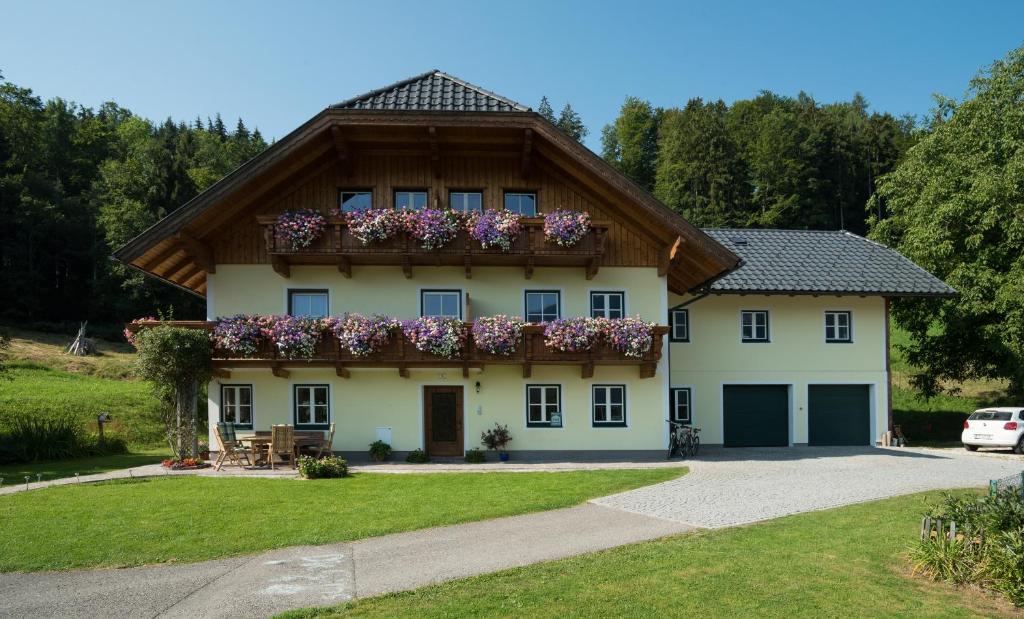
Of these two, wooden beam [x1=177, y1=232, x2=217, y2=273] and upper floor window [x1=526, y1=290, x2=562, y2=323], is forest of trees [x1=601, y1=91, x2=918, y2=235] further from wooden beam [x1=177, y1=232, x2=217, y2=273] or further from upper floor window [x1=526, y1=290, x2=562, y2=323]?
wooden beam [x1=177, y1=232, x2=217, y2=273]

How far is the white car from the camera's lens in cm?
2150

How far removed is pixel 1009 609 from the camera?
23.4 feet

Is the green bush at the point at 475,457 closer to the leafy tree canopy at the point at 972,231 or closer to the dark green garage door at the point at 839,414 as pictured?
the dark green garage door at the point at 839,414

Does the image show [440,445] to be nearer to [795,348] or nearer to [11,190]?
[795,348]

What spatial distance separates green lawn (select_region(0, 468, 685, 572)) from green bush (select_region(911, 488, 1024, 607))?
19.6ft

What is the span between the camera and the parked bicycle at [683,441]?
20.0 meters

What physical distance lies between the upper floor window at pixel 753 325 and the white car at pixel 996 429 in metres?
6.86

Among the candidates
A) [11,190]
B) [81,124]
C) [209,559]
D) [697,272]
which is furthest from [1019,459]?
[81,124]

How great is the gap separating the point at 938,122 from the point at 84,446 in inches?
1435

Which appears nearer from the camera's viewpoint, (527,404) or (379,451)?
(379,451)

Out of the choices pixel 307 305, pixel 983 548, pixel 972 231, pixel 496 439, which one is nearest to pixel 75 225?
pixel 307 305

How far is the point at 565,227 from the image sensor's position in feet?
60.5

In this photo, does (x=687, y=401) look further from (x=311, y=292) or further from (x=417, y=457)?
(x=311, y=292)

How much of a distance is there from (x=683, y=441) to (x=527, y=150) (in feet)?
29.8
